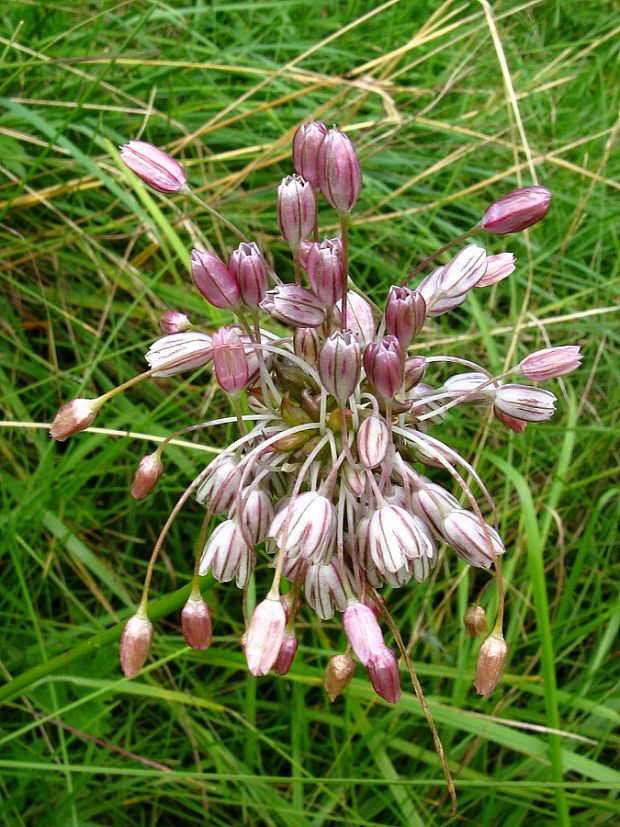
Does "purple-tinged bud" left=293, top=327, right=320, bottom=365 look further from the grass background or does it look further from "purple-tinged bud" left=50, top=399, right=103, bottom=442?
the grass background

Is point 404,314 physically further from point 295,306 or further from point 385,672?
point 385,672

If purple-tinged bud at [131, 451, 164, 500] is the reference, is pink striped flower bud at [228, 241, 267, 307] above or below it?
above

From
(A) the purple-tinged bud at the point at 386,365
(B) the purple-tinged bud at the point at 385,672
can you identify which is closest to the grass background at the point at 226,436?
(B) the purple-tinged bud at the point at 385,672

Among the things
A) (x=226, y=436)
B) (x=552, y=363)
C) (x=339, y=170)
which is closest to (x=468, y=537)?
(x=552, y=363)

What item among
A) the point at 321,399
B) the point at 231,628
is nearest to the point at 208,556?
the point at 321,399

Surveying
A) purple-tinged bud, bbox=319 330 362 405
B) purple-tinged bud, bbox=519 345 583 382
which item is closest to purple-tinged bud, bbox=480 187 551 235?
purple-tinged bud, bbox=519 345 583 382
